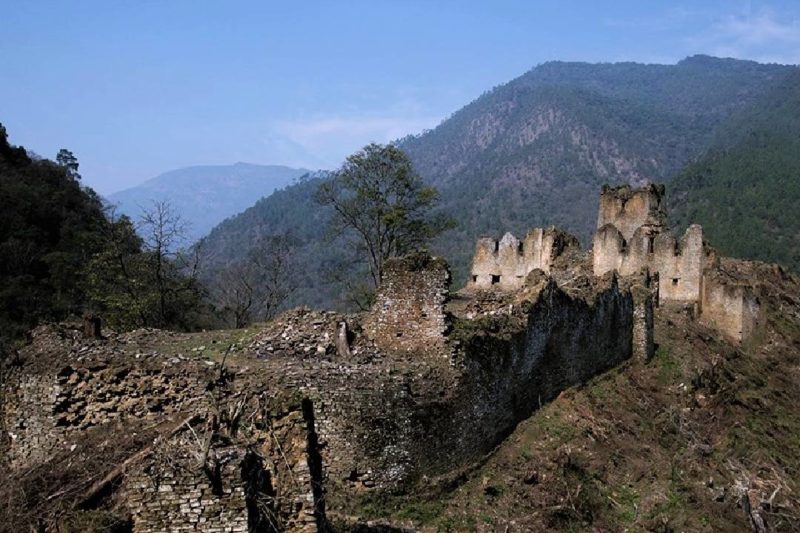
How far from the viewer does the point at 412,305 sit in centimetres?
1358

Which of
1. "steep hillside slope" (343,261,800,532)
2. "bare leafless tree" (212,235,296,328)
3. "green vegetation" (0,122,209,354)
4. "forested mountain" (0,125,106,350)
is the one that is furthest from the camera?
"forested mountain" (0,125,106,350)

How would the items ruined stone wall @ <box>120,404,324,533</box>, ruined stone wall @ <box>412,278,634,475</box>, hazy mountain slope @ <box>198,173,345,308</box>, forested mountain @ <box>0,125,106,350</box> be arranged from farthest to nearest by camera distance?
1. hazy mountain slope @ <box>198,173,345,308</box>
2. forested mountain @ <box>0,125,106,350</box>
3. ruined stone wall @ <box>412,278,634,475</box>
4. ruined stone wall @ <box>120,404,324,533</box>

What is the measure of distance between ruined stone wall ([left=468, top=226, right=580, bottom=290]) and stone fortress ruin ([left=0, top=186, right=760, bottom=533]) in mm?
11290

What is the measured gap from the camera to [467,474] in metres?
13.5

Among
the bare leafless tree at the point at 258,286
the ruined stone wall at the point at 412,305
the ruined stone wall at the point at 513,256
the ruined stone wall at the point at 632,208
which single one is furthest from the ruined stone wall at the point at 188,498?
the ruined stone wall at the point at 632,208

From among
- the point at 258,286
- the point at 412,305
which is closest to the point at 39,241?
the point at 258,286

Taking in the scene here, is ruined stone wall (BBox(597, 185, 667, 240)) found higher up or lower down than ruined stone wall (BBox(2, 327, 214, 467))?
higher up

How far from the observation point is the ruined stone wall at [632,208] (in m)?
30.6

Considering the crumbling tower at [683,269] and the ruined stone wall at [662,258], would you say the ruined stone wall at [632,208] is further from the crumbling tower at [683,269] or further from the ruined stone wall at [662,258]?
the ruined stone wall at [662,258]

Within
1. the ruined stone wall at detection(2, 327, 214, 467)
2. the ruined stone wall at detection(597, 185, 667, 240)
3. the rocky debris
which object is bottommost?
the ruined stone wall at detection(2, 327, 214, 467)

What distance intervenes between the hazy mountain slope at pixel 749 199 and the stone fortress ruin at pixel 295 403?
76942mm

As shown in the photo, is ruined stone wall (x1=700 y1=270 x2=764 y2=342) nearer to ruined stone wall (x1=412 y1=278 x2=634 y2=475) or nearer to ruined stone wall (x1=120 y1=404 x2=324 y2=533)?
ruined stone wall (x1=412 y1=278 x2=634 y2=475)

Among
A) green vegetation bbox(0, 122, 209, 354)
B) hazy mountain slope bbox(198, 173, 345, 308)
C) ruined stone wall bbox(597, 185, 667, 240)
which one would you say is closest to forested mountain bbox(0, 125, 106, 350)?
green vegetation bbox(0, 122, 209, 354)

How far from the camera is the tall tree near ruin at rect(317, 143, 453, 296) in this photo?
1256 inches
